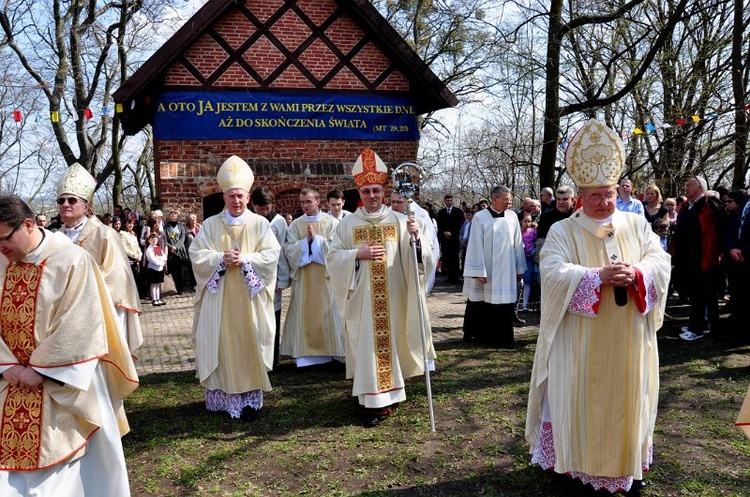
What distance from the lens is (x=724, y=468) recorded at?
4.20 m

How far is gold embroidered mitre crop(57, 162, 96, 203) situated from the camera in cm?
492

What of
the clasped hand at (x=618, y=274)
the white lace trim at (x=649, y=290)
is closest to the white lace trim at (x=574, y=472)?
the white lace trim at (x=649, y=290)

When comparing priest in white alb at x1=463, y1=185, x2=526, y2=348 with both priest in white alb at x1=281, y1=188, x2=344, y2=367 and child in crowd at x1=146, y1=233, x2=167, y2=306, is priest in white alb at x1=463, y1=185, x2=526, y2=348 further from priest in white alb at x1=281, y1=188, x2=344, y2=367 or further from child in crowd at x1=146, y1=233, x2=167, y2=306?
child in crowd at x1=146, y1=233, x2=167, y2=306

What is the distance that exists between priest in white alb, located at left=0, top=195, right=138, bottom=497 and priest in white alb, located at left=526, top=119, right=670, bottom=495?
254 centimetres

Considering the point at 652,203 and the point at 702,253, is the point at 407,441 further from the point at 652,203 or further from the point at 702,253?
the point at 652,203

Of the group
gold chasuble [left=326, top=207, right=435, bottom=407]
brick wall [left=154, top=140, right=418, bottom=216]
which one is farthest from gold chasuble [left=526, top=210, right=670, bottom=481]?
brick wall [left=154, top=140, right=418, bottom=216]

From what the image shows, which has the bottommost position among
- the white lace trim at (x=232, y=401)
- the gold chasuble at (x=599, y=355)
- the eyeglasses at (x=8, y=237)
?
the white lace trim at (x=232, y=401)

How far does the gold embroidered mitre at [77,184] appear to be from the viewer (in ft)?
16.1

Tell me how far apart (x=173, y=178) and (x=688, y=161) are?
43.4 feet

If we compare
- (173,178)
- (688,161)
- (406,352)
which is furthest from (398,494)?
(688,161)

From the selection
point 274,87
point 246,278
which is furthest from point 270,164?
point 246,278

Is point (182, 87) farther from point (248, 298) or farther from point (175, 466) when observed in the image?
point (175, 466)

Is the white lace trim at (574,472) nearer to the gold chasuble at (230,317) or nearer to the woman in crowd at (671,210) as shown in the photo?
the gold chasuble at (230,317)

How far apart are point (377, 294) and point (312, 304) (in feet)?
6.13
